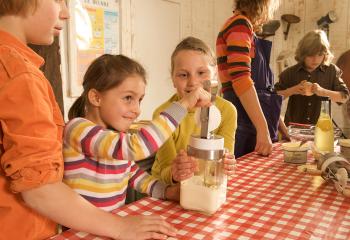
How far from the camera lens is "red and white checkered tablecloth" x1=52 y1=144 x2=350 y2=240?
809 millimetres

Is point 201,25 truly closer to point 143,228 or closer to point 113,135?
point 113,135

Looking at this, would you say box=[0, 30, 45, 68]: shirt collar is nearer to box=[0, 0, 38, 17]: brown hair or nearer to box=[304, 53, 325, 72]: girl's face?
box=[0, 0, 38, 17]: brown hair

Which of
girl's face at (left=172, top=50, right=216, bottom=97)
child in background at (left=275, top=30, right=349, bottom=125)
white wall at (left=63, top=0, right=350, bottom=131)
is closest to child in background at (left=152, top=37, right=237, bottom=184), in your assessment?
girl's face at (left=172, top=50, right=216, bottom=97)

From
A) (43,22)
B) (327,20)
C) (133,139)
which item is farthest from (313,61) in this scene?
(43,22)

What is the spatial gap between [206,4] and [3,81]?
3.45m

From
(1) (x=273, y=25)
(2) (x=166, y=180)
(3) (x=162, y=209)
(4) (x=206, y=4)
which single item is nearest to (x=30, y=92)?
(3) (x=162, y=209)

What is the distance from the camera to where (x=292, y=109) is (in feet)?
9.50

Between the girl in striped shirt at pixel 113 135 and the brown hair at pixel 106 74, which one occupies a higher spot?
the brown hair at pixel 106 74

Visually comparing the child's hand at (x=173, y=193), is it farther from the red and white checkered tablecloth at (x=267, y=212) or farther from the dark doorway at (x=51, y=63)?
the dark doorway at (x=51, y=63)

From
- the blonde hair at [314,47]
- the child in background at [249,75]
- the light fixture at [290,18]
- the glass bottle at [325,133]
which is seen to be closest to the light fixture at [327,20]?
the light fixture at [290,18]

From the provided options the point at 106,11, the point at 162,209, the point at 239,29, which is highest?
the point at 106,11

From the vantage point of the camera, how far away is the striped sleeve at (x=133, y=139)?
85cm

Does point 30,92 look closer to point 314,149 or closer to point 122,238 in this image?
point 122,238

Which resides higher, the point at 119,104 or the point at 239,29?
the point at 239,29
